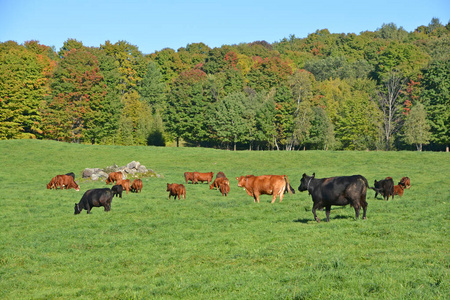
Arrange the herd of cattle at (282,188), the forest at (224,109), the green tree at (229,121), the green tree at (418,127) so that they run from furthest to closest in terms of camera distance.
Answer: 1. the green tree at (229,121)
2. the forest at (224,109)
3. the green tree at (418,127)
4. the herd of cattle at (282,188)

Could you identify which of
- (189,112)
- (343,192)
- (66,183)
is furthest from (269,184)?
(189,112)

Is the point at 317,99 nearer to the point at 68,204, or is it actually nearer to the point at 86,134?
the point at 86,134

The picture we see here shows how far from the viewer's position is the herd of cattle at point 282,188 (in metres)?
16.1

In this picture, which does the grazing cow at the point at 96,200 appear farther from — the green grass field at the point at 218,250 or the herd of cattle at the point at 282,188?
the green grass field at the point at 218,250

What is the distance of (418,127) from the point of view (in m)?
75.6

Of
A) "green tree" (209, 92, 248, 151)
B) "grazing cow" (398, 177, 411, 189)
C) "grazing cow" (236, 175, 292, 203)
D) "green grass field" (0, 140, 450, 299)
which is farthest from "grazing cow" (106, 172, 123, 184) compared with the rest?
"green tree" (209, 92, 248, 151)

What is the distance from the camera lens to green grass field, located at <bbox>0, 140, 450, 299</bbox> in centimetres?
938

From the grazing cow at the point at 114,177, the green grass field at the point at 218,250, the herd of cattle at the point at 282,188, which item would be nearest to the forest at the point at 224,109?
the grazing cow at the point at 114,177

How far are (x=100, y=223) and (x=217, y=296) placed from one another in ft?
37.1

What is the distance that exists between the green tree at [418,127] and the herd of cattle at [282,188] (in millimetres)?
48711

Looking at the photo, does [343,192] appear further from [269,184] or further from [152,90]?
[152,90]

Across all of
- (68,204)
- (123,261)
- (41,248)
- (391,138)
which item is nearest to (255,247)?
(123,261)

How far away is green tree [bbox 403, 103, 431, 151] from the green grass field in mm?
53451

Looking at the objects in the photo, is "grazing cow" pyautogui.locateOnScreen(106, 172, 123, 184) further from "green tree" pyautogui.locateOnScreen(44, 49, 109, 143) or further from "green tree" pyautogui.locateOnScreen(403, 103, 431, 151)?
"green tree" pyautogui.locateOnScreen(403, 103, 431, 151)
